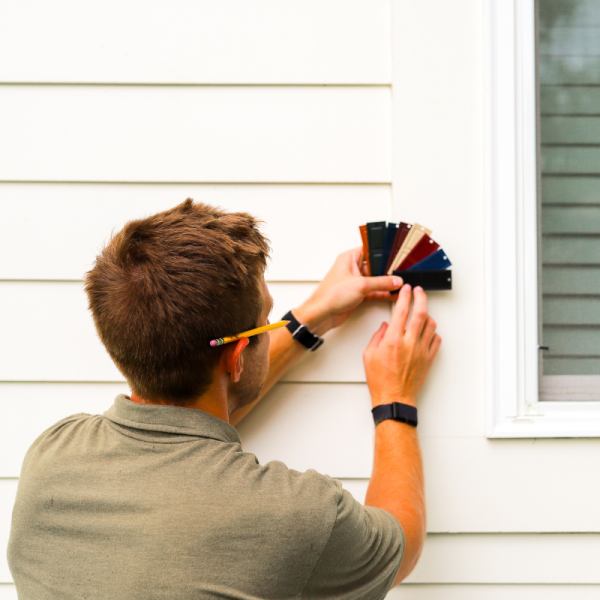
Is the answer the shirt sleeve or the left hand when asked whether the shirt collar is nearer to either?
the shirt sleeve

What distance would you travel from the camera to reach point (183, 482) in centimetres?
78

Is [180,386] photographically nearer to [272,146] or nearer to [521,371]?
[272,146]

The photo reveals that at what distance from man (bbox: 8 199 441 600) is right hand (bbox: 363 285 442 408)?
10.4 inches

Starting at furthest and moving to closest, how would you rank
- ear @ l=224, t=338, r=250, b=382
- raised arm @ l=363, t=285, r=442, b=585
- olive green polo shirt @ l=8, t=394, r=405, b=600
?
raised arm @ l=363, t=285, r=442, b=585 → ear @ l=224, t=338, r=250, b=382 → olive green polo shirt @ l=8, t=394, r=405, b=600

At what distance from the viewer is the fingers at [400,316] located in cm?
119

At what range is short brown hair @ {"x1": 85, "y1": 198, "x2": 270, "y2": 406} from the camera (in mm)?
848

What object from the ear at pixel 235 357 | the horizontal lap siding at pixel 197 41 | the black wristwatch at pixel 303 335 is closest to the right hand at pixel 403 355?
the black wristwatch at pixel 303 335

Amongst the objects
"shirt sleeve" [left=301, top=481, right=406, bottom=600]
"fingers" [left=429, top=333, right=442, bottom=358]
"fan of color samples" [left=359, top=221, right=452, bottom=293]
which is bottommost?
"shirt sleeve" [left=301, top=481, right=406, bottom=600]

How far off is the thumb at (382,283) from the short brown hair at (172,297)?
378 millimetres

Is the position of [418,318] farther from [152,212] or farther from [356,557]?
[152,212]

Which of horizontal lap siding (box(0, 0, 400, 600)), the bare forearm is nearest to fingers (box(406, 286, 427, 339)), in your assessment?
horizontal lap siding (box(0, 0, 400, 600))

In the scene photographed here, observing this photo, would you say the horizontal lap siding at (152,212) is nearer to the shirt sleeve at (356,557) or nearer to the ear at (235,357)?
the ear at (235,357)

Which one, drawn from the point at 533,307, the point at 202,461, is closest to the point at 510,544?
the point at 533,307

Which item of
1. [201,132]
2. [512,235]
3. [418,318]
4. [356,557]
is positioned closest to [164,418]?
[356,557]
